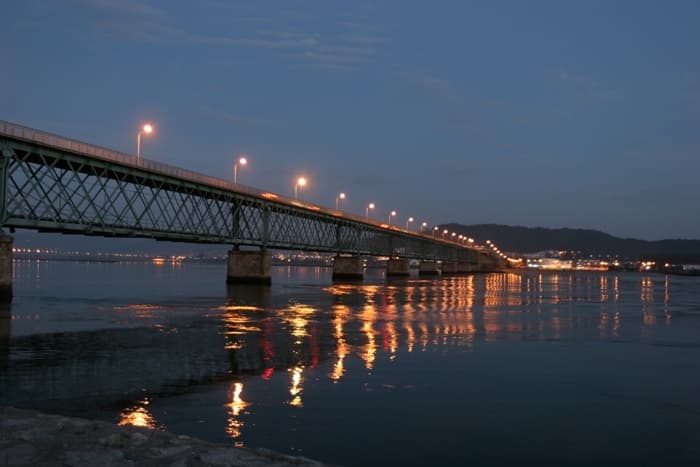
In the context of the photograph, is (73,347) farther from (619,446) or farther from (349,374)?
(619,446)

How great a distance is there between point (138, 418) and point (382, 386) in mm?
7040

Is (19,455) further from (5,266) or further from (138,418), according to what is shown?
(5,266)

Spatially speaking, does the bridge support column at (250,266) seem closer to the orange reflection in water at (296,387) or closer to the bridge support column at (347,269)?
the bridge support column at (347,269)

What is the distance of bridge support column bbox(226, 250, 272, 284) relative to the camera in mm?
89250

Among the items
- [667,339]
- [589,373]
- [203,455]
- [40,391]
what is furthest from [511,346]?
[203,455]

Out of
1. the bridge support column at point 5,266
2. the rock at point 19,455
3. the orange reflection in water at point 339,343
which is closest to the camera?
the rock at point 19,455

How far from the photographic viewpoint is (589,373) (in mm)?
21906

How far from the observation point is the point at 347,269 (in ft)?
415

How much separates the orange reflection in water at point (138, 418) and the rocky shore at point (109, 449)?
212 centimetres

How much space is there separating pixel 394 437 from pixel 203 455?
4887 mm

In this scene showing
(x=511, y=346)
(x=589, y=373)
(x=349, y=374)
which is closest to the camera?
(x=349, y=374)

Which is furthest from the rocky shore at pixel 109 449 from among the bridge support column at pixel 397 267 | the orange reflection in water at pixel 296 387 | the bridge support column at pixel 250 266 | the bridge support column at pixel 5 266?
the bridge support column at pixel 397 267

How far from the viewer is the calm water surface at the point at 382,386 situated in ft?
43.2

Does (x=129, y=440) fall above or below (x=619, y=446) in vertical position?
above
